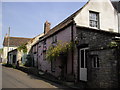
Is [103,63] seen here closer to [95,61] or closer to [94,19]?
[95,61]

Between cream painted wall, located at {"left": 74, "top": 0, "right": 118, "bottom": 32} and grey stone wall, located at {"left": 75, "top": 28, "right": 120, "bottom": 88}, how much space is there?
3670 millimetres

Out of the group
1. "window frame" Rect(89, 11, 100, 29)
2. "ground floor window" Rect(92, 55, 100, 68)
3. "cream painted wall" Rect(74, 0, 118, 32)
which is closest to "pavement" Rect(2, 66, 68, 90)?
"ground floor window" Rect(92, 55, 100, 68)

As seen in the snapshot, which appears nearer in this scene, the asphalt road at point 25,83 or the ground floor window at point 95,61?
the ground floor window at point 95,61

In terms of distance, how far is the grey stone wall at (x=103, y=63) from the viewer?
21.8 ft

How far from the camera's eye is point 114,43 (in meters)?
6.81

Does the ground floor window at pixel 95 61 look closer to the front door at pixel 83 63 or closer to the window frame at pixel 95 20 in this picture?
the front door at pixel 83 63

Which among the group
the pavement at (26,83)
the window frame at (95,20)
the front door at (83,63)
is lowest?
the pavement at (26,83)

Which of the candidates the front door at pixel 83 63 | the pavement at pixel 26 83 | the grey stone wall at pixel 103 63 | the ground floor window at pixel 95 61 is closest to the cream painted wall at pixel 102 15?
the front door at pixel 83 63

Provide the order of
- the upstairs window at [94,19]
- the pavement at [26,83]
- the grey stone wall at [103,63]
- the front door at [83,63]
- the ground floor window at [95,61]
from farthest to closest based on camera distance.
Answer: the upstairs window at [94,19] < the front door at [83,63] < the pavement at [26,83] < the ground floor window at [95,61] < the grey stone wall at [103,63]

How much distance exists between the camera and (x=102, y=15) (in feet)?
46.1

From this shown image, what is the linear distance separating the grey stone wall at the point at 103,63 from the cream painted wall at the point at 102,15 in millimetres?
3670

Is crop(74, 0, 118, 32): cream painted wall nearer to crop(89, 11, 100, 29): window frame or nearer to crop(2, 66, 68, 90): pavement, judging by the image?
crop(89, 11, 100, 29): window frame

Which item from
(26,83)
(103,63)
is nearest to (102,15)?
(103,63)

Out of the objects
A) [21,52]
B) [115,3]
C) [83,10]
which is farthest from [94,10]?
[21,52]
